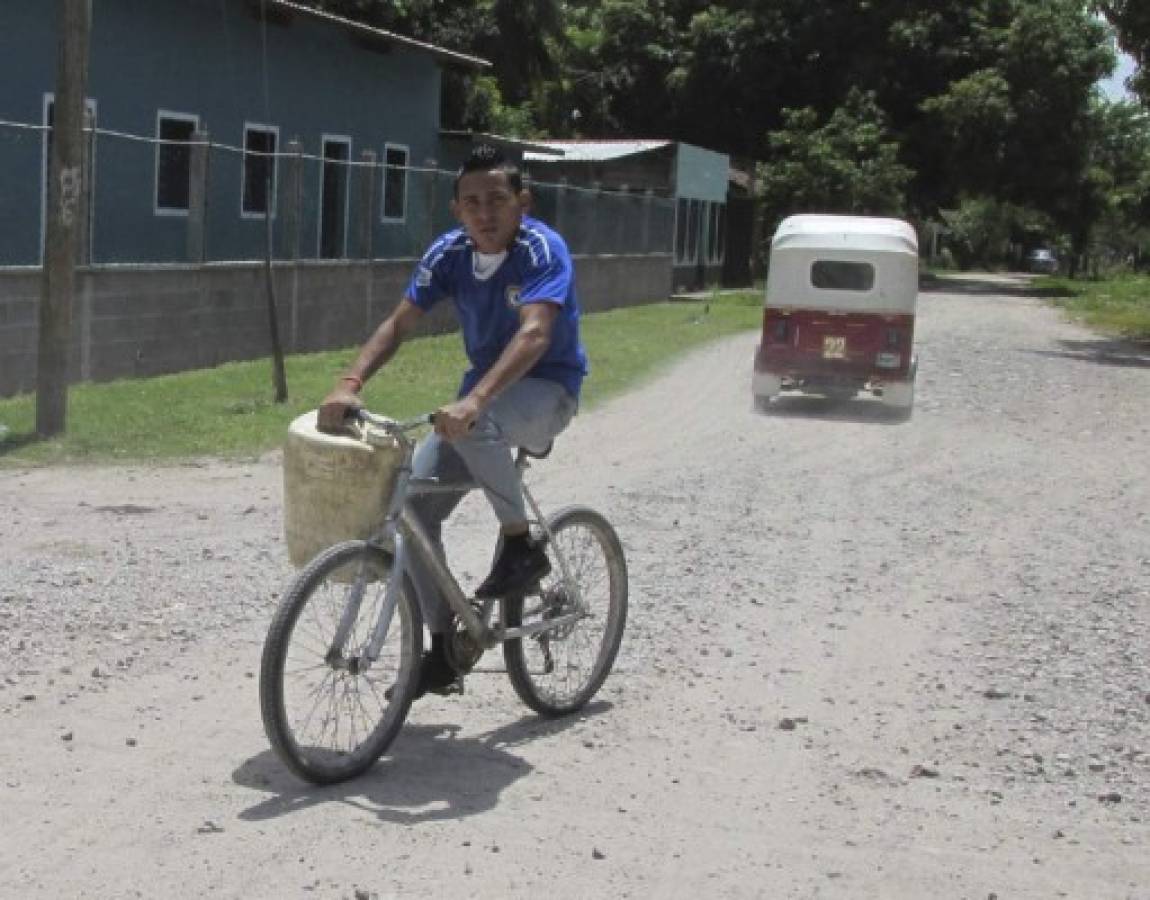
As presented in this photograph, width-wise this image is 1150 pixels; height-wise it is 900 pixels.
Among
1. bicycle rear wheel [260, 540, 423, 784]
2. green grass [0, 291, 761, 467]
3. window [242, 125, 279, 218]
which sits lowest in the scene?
green grass [0, 291, 761, 467]

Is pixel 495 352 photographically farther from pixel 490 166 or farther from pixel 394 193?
pixel 394 193

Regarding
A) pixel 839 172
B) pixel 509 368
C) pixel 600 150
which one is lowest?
pixel 509 368

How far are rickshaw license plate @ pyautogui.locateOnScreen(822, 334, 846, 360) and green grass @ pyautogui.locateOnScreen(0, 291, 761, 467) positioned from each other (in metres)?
2.04

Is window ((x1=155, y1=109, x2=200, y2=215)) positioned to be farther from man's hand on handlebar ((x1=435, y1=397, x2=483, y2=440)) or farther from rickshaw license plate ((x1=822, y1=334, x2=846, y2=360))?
man's hand on handlebar ((x1=435, y1=397, x2=483, y2=440))

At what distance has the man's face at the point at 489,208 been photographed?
499 cm

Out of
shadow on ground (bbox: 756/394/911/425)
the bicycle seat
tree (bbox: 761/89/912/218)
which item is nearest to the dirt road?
the bicycle seat

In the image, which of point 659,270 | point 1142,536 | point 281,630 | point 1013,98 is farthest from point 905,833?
point 1013,98

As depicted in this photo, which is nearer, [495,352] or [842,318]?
[495,352]

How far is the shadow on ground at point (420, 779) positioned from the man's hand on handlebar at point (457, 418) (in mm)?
1022

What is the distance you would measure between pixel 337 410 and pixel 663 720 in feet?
5.42

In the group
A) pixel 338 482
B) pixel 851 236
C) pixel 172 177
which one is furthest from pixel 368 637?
pixel 172 177

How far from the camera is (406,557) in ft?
16.2

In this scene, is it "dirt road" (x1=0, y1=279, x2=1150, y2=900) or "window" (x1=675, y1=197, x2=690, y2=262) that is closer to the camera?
"dirt road" (x1=0, y1=279, x2=1150, y2=900)

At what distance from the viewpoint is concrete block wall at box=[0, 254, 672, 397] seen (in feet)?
46.0
